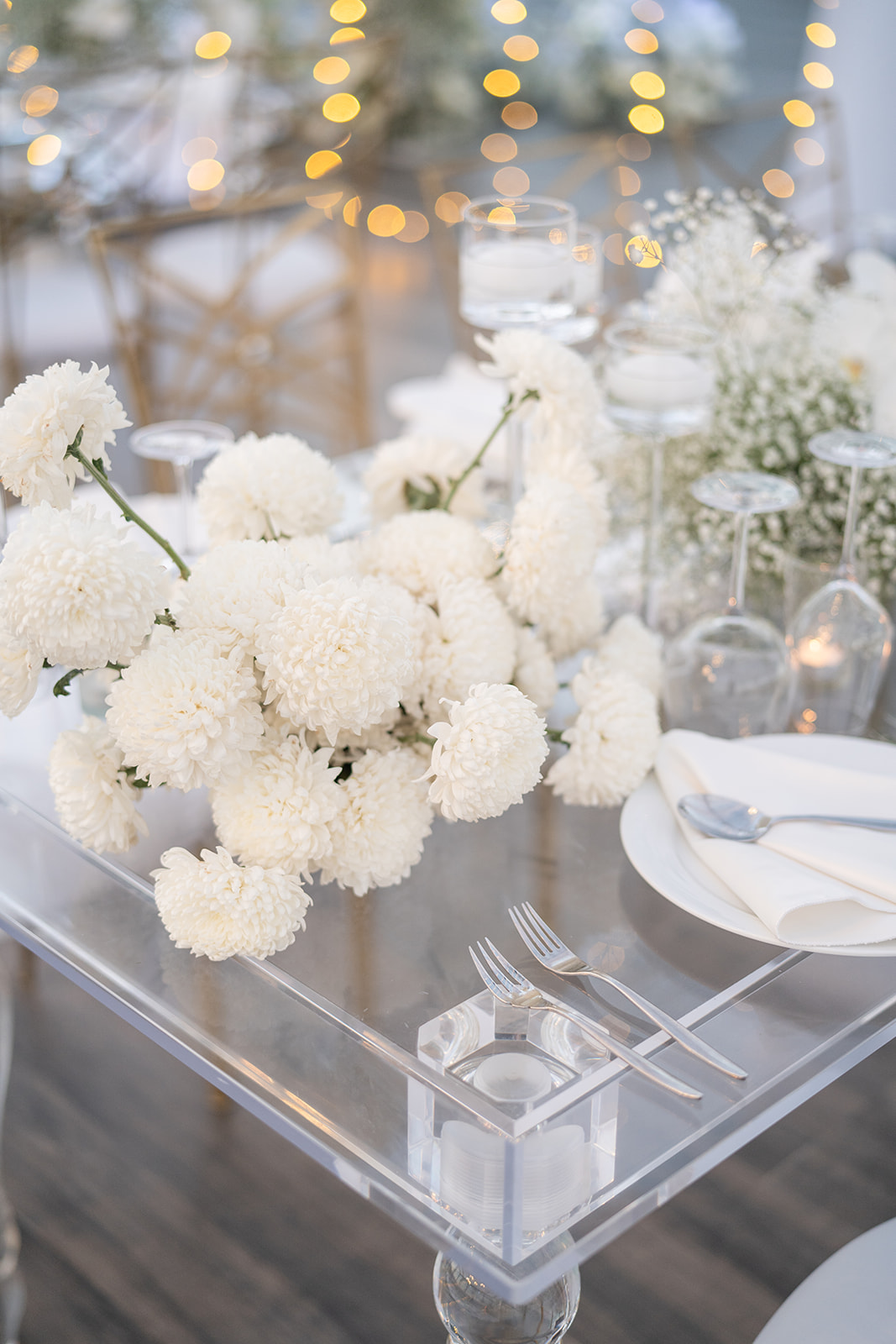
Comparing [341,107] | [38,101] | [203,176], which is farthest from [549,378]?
[341,107]

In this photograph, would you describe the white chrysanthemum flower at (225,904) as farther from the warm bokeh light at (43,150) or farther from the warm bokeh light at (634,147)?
the warm bokeh light at (634,147)

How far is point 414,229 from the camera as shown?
566 centimetres

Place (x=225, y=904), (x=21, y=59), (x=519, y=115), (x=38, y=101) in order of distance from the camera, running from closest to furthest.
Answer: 1. (x=225, y=904)
2. (x=38, y=101)
3. (x=21, y=59)
4. (x=519, y=115)

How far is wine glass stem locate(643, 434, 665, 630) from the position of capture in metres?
1.32

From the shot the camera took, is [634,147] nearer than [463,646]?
No

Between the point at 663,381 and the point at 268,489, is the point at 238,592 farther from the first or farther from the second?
the point at 663,381

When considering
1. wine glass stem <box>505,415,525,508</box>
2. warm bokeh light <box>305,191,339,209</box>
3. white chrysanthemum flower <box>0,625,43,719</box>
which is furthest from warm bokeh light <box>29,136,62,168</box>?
white chrysanthemum flower <box>0,625,43,719</box>

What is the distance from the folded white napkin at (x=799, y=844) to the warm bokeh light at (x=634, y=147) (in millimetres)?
5901

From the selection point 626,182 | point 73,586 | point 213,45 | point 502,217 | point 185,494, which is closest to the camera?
point 73,586

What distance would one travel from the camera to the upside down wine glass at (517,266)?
1.30m

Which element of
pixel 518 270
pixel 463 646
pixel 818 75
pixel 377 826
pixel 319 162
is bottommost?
pixel 377 826

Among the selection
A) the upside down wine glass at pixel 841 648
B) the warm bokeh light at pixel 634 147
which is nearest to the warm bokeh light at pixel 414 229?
the warm bokeh light at pixel 634 147

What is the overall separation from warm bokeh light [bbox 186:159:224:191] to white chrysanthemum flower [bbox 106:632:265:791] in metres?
4.55

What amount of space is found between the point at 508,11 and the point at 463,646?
21.4 ft
